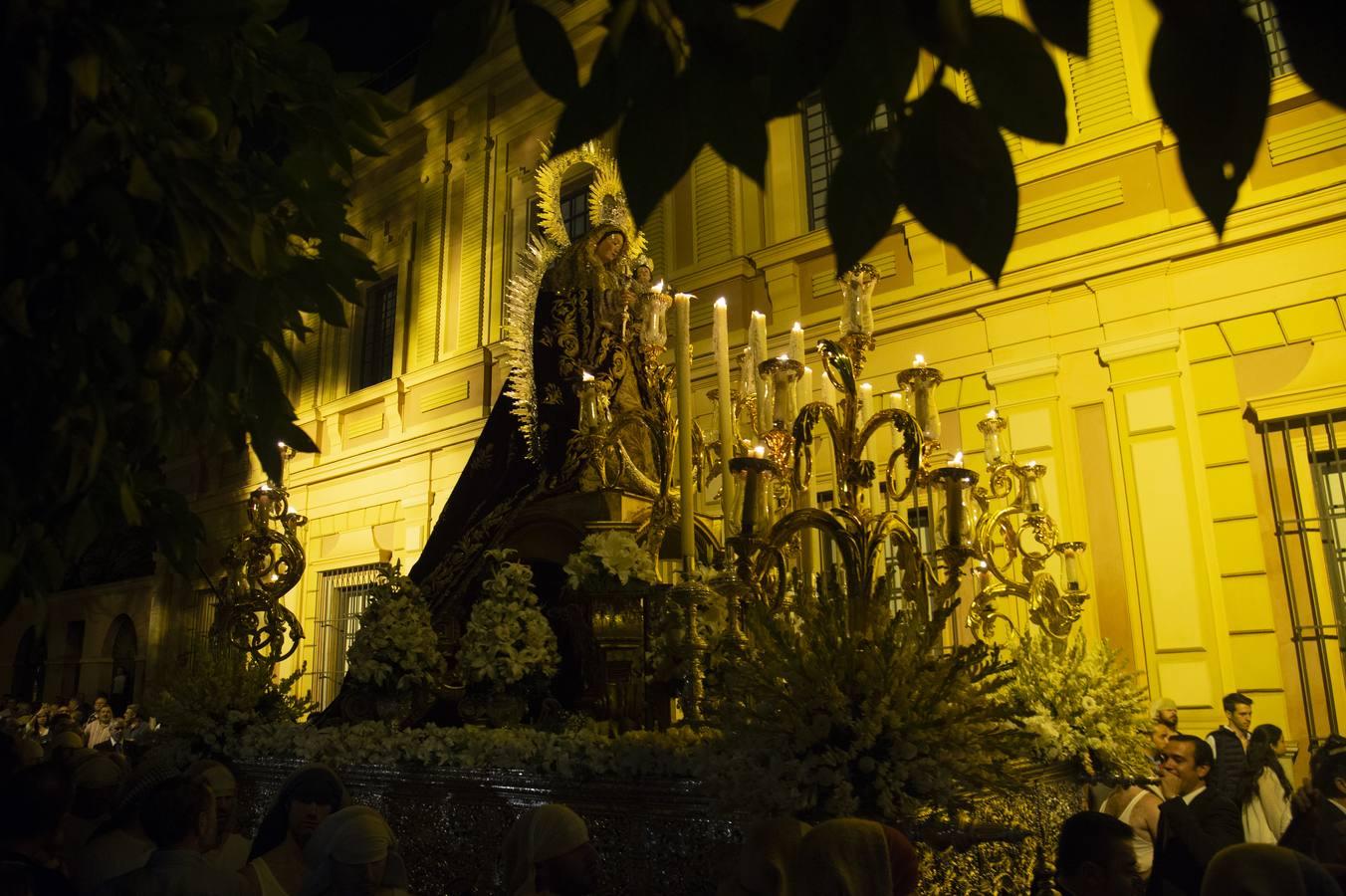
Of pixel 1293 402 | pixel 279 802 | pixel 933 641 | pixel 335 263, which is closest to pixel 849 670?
pixel 933 641

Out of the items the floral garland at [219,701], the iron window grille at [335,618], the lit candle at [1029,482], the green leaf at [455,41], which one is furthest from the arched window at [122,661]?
the green leaf at [455,41]

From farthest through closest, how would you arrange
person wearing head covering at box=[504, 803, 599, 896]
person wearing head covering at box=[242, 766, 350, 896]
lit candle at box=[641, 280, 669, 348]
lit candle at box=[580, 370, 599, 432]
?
lit candle at box=[580, 370, 599, 432], lit candle at box=[641, 280, 669, 348], person wearing head covering at box=[242, 766, 350, 896], person wearing head covering at box=[504, 803, 599, 896]

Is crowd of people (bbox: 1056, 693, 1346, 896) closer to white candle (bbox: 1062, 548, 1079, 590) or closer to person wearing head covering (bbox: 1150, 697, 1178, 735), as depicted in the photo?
person wearing head covering (bbox: 1150, 697, 1178, 735)

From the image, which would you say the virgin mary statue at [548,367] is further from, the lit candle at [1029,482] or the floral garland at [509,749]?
the lit candle at [1029,482]

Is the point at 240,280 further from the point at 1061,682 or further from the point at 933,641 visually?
the point at 1061,682

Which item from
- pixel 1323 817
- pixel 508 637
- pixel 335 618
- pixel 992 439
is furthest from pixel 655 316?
pixel 335 618

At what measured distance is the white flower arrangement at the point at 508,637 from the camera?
4.62 metres

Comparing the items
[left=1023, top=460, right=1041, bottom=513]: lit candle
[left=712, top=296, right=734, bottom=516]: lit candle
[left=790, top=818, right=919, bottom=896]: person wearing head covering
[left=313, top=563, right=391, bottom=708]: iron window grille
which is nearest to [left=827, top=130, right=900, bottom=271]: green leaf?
[left=790, top=818, right=919, bottom=896]: person wearing head covering

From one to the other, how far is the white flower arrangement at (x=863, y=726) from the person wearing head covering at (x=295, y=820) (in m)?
1.32

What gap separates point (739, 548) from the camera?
329cm

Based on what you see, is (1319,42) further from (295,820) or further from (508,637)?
(508,637)

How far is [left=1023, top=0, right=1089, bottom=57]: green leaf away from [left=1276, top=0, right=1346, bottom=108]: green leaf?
0.16 meters

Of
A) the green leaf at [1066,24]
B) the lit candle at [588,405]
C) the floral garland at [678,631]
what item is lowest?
the floral garland at [678,631]

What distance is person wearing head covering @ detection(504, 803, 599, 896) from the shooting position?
258 centimetres
